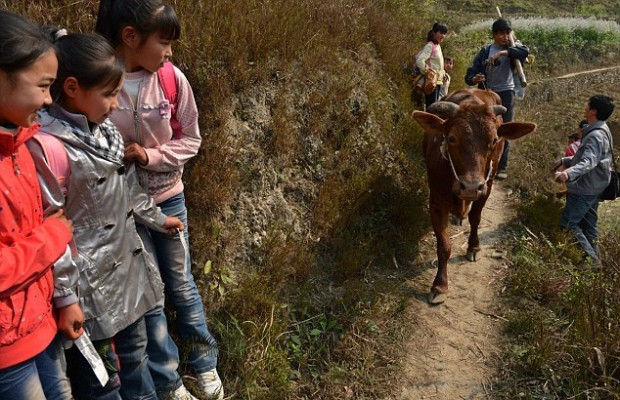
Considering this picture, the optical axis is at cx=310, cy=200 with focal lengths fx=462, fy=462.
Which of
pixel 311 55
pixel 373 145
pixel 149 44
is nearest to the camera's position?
pixel 149 44

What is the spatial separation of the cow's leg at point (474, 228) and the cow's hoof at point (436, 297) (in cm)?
90

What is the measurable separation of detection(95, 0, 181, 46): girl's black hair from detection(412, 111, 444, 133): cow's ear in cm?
262

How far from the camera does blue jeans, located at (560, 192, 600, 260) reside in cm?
538

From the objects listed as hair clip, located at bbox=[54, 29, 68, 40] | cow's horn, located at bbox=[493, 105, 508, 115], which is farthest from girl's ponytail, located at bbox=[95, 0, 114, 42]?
cow's horn, located at bbox=[493, 105, 508, 115]

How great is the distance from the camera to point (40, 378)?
1975 millimetres

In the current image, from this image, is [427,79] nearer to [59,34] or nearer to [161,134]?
[161,134]

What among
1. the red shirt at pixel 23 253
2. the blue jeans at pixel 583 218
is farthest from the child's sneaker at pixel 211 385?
the blue jeans at pixel 583 218

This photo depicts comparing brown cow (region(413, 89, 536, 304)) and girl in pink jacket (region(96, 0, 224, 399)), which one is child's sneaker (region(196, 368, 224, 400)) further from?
brown cow (region(413, 89, 536, 304))

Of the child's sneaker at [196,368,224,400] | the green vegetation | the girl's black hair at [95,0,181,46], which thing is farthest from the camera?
the green vegetation

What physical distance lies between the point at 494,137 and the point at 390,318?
192 cm

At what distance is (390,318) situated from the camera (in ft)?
14.0

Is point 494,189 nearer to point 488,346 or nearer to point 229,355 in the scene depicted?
point 488,346

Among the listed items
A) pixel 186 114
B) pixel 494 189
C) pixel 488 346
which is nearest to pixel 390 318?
pixel 488 346

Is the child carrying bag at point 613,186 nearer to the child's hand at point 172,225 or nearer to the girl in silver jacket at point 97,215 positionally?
the child's hand at point 172,225
